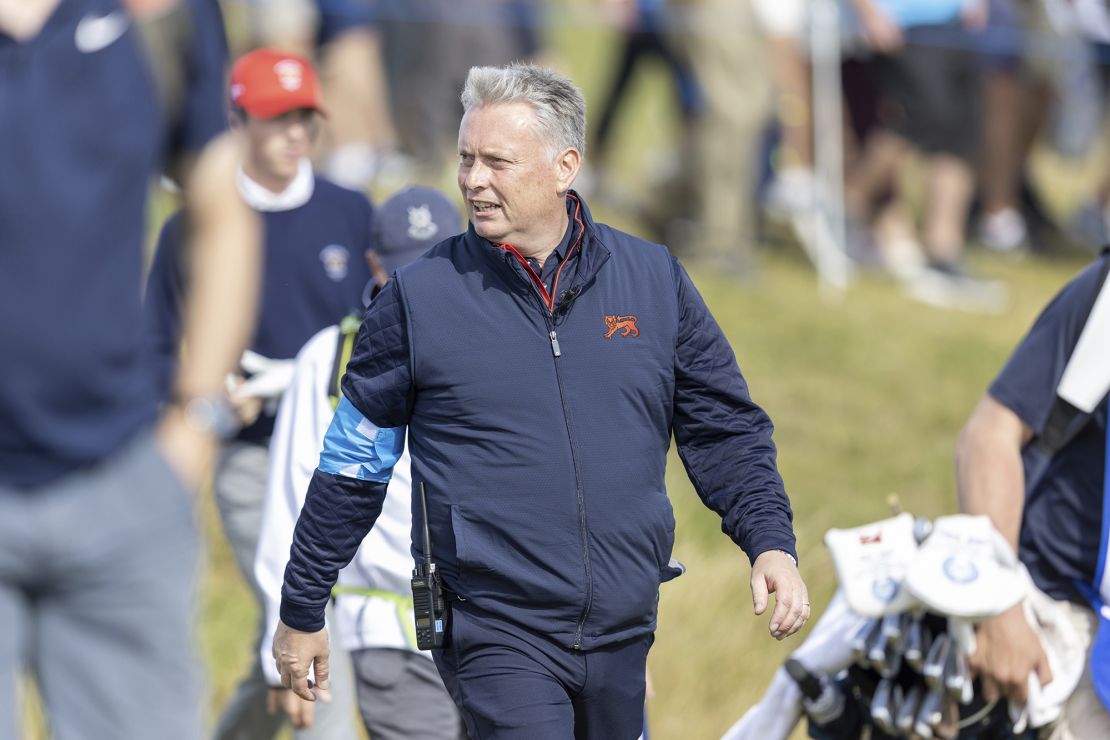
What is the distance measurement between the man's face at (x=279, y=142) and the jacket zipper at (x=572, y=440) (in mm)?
2058

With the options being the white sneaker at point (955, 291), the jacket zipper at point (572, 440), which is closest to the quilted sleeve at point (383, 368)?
the jacket zipper at point (572, 440)

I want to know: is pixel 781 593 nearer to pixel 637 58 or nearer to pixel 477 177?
pixel 477 177

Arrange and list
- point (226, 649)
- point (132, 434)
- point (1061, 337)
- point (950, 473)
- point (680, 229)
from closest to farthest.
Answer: point (132, 434)
point (1061, 337)
point (226, 649)
point (950, 473)
point (680, 229)

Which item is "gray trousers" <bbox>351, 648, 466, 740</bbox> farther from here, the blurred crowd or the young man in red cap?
the blurred crowd

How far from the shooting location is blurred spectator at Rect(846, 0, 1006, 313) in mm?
12047

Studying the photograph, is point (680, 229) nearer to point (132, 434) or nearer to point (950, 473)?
point (950, 473)

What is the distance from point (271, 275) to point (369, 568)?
1.30 m

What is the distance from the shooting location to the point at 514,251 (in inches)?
150

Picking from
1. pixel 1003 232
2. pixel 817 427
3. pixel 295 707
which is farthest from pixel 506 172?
pixel 1003 232

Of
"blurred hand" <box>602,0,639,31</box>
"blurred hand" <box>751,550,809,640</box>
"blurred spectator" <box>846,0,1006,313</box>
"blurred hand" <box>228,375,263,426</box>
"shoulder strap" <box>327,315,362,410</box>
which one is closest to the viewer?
"blurred hand" <box>751,550,809,640</box>

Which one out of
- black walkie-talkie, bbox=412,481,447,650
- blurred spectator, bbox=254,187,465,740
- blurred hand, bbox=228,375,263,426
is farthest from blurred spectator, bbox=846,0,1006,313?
black walkie-talkie, bbox=412,481,447,650

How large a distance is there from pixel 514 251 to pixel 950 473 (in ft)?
18.1

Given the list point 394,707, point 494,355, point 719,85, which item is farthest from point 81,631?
point 719,85

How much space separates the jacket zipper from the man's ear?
195 mm
